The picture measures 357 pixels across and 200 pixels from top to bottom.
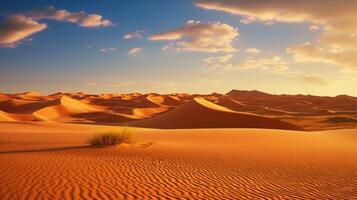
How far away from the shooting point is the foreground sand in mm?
9195

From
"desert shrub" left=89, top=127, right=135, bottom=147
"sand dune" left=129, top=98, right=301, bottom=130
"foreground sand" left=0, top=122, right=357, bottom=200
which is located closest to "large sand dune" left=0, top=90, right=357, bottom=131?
"sand dune" left=129, top=98, right=301, bottom=130

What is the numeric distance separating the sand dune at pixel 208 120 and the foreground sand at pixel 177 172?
67.5ft

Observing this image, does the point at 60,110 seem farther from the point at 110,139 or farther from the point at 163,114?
the point at 110,139

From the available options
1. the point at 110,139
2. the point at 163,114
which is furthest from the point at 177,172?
the point at 163,114

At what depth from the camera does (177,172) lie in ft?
38.8

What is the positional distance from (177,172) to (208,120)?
29.8 m

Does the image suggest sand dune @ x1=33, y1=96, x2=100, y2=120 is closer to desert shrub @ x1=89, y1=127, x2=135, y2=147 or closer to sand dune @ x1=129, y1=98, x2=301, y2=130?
sand dune @ x1=129, y1=98, x2=301, y2=130

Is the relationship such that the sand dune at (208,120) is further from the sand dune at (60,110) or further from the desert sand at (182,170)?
the sand dune at (60,110)

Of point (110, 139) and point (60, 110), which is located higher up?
point (60, 110)

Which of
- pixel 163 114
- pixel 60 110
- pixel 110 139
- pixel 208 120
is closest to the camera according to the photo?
pixel 110 139

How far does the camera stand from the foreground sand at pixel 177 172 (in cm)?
920

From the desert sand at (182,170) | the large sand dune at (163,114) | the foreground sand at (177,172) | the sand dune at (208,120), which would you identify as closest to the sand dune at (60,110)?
the large sand dune at (163,114)

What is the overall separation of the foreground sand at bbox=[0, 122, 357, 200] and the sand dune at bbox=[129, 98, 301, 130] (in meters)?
20.6

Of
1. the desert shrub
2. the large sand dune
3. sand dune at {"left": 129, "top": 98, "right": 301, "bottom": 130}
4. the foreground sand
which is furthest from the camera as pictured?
the large sand dune
